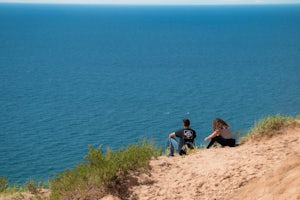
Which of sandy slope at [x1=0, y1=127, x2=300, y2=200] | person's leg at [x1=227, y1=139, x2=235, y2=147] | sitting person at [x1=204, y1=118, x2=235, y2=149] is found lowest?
sandy slope at [x1=0, y1=127, x2=300, y2=200]

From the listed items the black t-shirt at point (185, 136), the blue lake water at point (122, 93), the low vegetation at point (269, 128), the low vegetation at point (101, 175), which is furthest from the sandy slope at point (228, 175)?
the blue lake water at point (122, 93)

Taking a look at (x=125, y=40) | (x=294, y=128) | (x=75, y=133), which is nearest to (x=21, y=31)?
(x=125, y=40)

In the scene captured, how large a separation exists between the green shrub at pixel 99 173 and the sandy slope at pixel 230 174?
413 mm

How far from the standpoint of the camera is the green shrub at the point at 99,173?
34.6 ft

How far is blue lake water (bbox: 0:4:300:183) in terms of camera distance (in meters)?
47.9

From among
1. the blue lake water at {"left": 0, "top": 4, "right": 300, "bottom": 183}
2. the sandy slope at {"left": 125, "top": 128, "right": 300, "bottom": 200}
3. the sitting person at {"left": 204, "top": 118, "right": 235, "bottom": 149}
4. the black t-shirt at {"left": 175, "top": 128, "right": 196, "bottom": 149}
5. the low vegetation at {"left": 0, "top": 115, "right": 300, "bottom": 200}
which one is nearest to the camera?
the sandy slope at {"left": 125, "top": 128, "right": 300, "bottom": 200}

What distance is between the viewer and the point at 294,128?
13164 millimetres

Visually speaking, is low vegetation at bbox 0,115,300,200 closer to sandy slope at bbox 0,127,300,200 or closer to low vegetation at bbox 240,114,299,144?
sandy slope at bbox 0,127,300,200

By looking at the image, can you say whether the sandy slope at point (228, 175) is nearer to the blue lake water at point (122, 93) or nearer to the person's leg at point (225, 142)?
the person's leg at point (225, 142)

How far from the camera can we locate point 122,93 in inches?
2773

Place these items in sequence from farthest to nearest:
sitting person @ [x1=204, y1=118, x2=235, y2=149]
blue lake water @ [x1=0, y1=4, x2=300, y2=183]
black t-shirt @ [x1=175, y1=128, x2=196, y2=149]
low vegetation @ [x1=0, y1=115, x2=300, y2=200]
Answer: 1. blue lake water @ [x1=0, y1=4, x2=300, y2=183]
2. black t-shirt @ [x1=175, y1=128, x2=196, y2=149]
3. sitting person @ [x1=204, y1=118, x2=235, y2=149]
4. low vegetation @ [x1=0, y1=115, x2=300, y2=200]

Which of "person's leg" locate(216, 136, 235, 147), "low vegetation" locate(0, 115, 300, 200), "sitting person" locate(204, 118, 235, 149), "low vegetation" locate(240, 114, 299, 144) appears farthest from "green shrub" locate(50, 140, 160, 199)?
"low vegetation" locate(240, 114, 299, 144)

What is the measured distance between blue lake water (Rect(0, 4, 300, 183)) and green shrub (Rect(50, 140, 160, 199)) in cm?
2763

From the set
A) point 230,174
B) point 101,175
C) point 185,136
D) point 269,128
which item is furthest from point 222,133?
point 101,175
